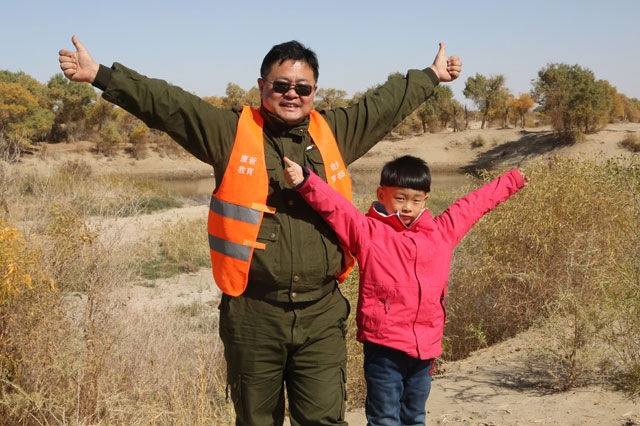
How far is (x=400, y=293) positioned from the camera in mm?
2854

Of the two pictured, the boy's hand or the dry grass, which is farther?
the dry grass

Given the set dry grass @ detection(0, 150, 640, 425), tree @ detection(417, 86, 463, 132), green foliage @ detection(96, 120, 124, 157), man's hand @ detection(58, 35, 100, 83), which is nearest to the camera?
man's hand @ detection(58, 35, 100, 83)

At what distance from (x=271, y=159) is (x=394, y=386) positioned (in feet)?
4.01

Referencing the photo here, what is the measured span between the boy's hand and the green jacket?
4.1 inches

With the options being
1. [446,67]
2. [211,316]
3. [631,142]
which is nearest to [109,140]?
[631,142]

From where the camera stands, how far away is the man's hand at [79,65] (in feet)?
7.84

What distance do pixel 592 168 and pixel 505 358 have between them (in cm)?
279

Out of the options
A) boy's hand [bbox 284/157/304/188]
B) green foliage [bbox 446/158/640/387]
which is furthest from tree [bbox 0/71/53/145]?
boy's hand [bbox 284/157/304/188]

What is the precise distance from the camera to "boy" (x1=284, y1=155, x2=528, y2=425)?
9.30 feet

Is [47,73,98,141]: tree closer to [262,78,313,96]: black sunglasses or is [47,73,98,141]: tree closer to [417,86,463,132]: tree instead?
[417,86,463,132]: tree

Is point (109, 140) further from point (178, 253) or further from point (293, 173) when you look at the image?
point (293, 173)

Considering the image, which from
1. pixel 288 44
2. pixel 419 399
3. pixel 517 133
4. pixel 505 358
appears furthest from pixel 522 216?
pixel 517 133

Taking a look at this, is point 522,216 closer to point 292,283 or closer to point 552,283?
point 552,283

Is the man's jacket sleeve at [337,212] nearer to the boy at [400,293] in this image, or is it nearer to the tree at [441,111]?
the boy at [400,293]
